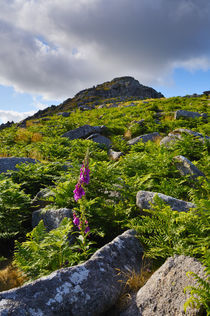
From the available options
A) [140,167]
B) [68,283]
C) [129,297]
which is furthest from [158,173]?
[68,283]

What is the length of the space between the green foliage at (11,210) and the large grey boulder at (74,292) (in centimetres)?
191

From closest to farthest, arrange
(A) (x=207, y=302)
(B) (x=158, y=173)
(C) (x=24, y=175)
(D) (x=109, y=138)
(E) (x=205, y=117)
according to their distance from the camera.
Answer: (A) (x=207, y=302) → (B) (x=158, y=173) → (C) (x=24, y=175) → (D) (x=109, y=138) → (E) (x=205, y=117)

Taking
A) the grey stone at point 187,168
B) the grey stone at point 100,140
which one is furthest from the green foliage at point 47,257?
the grey stone at point 100,140

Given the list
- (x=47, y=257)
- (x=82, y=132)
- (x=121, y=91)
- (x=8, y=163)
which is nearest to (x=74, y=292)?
(x=47, y=257)

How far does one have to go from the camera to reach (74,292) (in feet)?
7.55

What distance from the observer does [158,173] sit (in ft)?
18.0

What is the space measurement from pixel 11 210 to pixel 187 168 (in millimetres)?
4597

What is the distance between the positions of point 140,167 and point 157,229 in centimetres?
310

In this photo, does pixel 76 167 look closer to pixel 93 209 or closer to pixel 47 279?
pixel 93 209

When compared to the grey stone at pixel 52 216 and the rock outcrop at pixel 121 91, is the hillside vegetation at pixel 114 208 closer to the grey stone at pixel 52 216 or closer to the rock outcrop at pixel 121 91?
the grey stone at pixel 52 216

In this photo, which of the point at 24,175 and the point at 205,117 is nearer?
the point at 24,175

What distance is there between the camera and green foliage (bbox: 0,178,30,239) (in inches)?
160

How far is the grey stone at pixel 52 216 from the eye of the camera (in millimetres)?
3980

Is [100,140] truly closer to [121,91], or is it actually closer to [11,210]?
[11,210]
